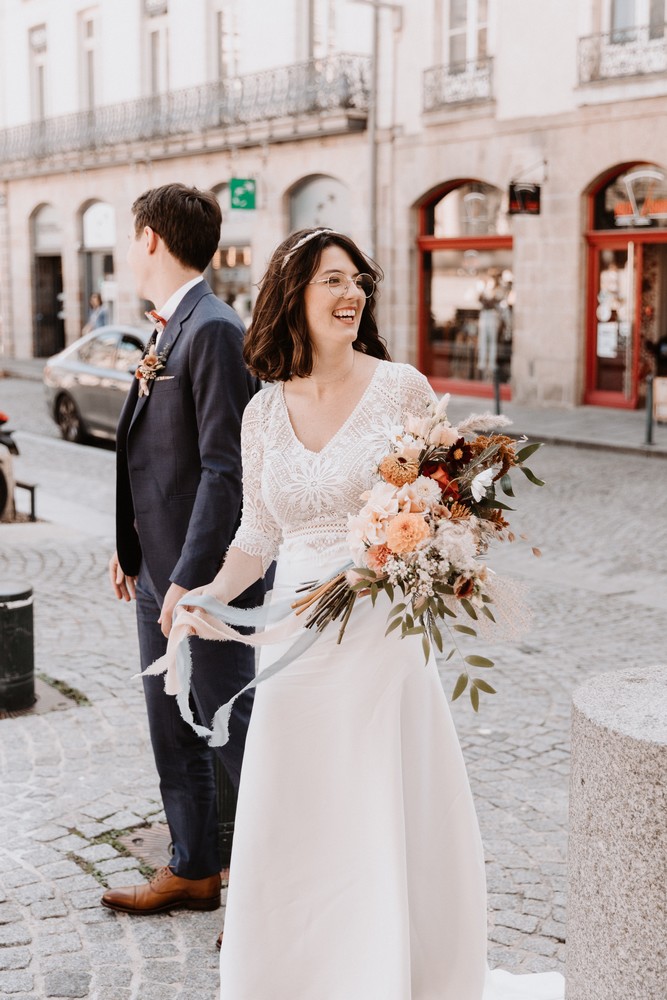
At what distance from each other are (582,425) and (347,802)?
14360 millimetres

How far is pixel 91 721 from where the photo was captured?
5523mm

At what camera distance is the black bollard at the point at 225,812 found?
409 cm

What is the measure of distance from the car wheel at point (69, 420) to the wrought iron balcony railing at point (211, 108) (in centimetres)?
914

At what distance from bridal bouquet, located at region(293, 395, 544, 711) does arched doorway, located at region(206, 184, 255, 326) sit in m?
22.6

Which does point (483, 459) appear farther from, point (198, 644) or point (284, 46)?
point (284, 46)

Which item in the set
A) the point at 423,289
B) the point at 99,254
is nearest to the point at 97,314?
the point at 99,254

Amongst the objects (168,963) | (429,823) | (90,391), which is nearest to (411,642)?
(429,823)

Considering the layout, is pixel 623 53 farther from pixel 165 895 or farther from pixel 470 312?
pixel 165 895

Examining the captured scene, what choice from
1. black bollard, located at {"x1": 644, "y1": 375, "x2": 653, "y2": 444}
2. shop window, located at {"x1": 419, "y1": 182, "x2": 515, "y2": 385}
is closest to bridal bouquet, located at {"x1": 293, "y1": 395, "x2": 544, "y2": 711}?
black bollard, located at {"x1": 644, "y1": 375, "x2": 653, "y2": 444}

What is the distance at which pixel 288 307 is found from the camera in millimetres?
3018

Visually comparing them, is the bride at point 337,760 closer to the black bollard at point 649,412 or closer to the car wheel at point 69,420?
the black bollard at point 649,412

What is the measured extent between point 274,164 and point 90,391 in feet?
34.3

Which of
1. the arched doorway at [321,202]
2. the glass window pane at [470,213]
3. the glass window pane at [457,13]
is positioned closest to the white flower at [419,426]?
the glass window pane at [470,213]

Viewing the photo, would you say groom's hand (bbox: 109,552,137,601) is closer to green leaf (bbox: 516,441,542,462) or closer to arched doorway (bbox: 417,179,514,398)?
green leaf (bbox: 516,441,542,462)
